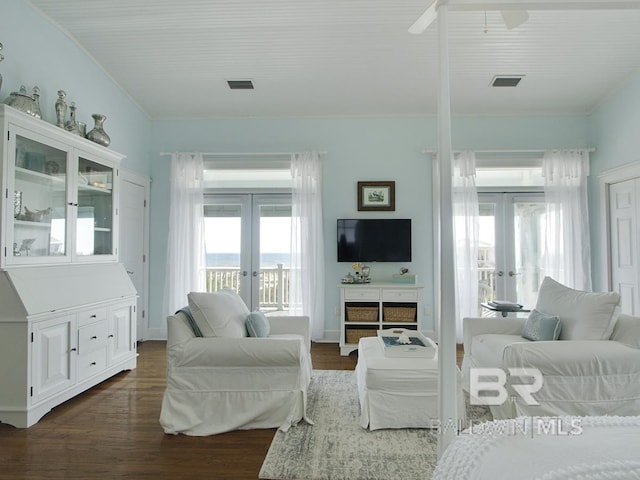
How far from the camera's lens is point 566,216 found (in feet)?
14.6

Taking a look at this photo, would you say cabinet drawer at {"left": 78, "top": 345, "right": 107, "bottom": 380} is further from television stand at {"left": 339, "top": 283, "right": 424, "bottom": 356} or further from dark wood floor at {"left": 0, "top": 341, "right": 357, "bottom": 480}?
television stand at {"left": 339, "top": 283, "right": 424, "bottom": 356}

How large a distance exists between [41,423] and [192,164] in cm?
311

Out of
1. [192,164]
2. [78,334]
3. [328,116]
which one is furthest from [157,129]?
[78,334]

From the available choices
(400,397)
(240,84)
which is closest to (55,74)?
(240,84)

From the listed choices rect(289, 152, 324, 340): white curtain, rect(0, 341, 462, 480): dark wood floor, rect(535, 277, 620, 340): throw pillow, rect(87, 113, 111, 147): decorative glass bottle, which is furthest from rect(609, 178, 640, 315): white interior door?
rect(87, 113, 111, 147): decorative glass bottle

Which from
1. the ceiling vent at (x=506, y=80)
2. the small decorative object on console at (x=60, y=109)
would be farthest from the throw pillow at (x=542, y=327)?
the small decorative object on console at (x=60, y=109)

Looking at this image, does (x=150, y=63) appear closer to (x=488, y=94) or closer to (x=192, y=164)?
(x=192, y=164)

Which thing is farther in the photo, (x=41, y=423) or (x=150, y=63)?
(x=150, y=63)

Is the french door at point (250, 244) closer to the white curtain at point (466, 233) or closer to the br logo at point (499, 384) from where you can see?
the white curtain at point (466, 233)

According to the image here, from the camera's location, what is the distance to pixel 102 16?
9.99ft

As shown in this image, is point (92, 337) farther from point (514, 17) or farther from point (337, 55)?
point (514, 17)

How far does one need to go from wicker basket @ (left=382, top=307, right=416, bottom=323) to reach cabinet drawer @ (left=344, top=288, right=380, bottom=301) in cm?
21

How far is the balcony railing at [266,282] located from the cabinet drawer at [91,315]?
168cm

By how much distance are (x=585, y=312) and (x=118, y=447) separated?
3.06m
